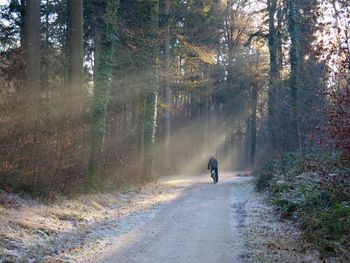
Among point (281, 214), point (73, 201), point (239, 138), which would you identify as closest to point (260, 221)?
point (281, 214)

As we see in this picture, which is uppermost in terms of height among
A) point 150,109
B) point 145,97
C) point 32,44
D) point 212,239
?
point 32,44

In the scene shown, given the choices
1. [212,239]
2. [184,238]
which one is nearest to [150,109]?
[184,238]

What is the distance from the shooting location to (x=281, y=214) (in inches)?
445

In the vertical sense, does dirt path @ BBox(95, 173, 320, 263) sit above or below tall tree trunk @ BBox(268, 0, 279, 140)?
below

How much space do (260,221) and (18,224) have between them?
6.13 metres

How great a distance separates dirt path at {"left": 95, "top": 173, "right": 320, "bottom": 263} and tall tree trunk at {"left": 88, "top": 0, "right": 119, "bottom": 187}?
319 cm

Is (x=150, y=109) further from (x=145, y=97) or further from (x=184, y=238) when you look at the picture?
(x=184, y=238)

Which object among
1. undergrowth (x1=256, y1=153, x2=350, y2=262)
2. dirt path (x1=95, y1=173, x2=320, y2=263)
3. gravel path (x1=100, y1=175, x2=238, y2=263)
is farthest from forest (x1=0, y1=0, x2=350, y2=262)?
gravel path (x1=100, y1=175, x2=238, y2=263)

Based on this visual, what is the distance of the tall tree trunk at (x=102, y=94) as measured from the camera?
14522 mm

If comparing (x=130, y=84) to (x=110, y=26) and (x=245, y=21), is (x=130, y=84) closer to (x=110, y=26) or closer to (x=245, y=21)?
(x=110, y=26)

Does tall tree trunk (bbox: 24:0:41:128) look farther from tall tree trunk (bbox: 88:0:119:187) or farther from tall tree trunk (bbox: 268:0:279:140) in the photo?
tall tree trunk (bbox: 268:0:279:140)

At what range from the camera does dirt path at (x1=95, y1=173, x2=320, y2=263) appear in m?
7.37

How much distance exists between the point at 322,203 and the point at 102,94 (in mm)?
8638

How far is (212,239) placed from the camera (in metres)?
8.82
